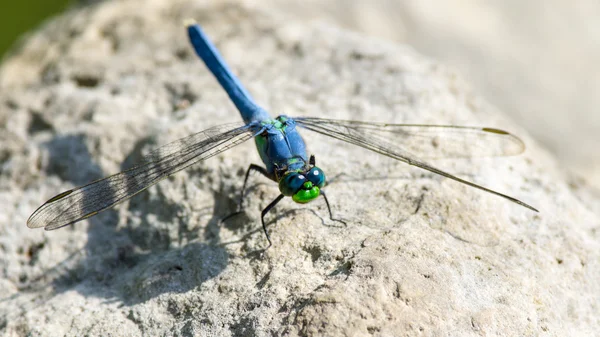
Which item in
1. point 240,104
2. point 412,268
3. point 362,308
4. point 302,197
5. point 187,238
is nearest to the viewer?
point 362,308

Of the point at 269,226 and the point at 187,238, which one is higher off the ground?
the point at 269,226

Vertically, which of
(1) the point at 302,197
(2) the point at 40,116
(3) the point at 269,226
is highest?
(1) the point at 302,197

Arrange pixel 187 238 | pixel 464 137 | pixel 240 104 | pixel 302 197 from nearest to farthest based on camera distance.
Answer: pixel 302 197 < pixel 187 238 < pixel 464 137 < pixel 240 104

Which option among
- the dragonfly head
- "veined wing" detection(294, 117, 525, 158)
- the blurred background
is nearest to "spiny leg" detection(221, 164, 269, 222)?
the dragonfly head

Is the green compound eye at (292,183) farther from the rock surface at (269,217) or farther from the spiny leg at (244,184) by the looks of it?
the spiny leg at (244,184)

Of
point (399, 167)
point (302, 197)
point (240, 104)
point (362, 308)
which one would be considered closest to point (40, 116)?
point (240, 104)

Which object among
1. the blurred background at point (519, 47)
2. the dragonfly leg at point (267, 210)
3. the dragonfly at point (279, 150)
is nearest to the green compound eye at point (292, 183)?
the dragonfly at point (279, 150)

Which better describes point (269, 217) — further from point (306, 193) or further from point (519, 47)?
point (519, 47)

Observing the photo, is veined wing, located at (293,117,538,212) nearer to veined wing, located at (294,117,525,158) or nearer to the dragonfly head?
veined wing, located at (294,117,525,158)

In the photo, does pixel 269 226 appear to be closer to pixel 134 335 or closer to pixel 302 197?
pixel 302 197
